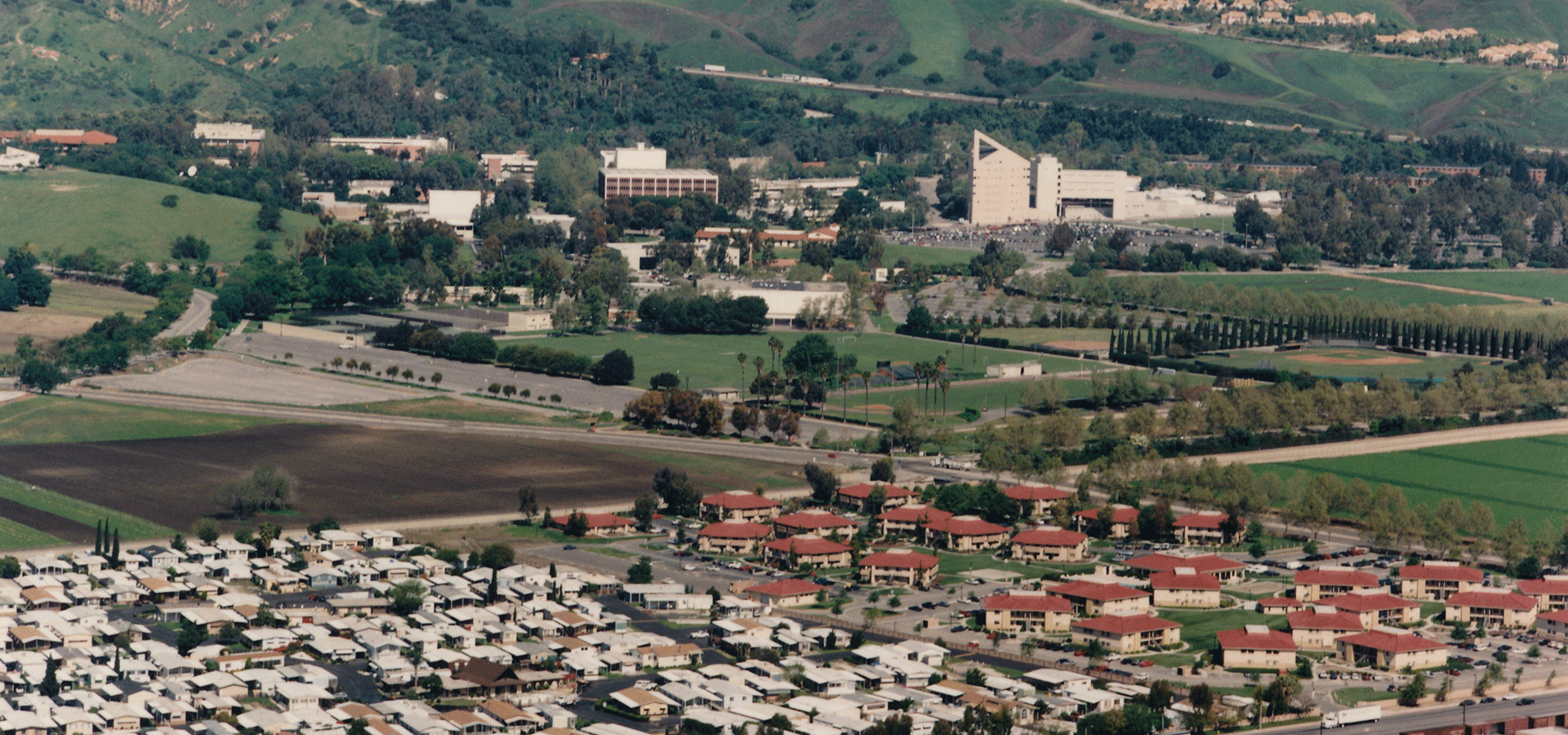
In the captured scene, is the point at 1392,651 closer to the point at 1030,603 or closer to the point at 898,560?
the point at 1030,603

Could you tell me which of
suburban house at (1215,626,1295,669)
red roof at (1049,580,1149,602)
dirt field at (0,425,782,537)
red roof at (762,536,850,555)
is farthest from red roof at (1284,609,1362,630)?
dirt field at (0,425,782,537)

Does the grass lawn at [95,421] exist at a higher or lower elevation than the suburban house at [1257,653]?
Answer: higher

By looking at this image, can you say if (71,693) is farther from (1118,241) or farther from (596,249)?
(1118,241)

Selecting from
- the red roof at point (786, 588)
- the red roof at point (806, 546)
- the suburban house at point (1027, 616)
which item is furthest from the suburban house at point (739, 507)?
the suburban house at point (1027, 616)

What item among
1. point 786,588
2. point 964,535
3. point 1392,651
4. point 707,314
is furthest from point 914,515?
point 707,314

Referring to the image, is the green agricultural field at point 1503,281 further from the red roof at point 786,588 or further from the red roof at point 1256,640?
the red roof at point 1256,640

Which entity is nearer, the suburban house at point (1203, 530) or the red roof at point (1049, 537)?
the red roof at point (1049, 537)

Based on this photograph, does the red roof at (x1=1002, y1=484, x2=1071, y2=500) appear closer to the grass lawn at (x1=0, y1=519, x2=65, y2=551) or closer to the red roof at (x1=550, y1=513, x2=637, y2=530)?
the red roof at (x1=550, y1=513, x2=637, y2=530)
